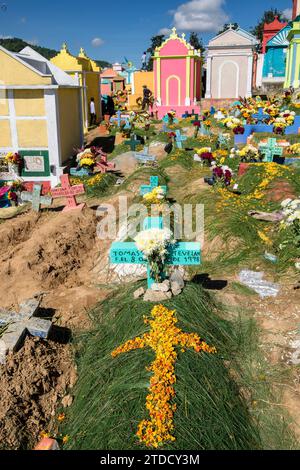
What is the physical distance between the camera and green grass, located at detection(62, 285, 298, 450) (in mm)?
3641

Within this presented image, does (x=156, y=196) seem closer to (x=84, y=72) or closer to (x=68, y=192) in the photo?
(x=68, y=192)

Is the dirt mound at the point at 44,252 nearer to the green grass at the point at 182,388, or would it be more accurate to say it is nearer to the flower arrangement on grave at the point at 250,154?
the green grass at the point at 182,388

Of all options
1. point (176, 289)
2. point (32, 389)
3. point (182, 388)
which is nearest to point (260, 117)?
point (176, 289)

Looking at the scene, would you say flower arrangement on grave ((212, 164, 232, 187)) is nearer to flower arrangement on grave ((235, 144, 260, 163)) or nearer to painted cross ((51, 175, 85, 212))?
flower arrangement on grave ((235, 144, 260, 163))

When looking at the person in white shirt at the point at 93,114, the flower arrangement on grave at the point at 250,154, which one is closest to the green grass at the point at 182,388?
the flower arrangement on grave at the point at 250,154

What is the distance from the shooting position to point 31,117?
13398 millimetres

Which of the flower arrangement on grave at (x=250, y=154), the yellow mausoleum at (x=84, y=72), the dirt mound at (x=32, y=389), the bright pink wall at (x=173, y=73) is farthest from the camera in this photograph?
the bright pink wall at (x=173, y=73)

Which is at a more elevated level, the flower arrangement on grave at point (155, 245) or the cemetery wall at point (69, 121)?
the cemetery wall at point (69, 121)

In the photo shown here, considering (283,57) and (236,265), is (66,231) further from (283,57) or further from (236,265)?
(283,57)

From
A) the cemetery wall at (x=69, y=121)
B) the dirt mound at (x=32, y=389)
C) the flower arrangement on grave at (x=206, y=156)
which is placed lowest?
the dirt mound at (x=32, y=389)

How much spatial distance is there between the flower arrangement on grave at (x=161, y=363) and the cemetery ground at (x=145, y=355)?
8 centimetres

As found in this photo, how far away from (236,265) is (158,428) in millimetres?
3911

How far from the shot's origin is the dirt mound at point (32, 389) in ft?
13.0

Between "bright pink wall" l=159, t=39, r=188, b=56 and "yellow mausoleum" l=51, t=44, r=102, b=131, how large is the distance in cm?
A: 430
